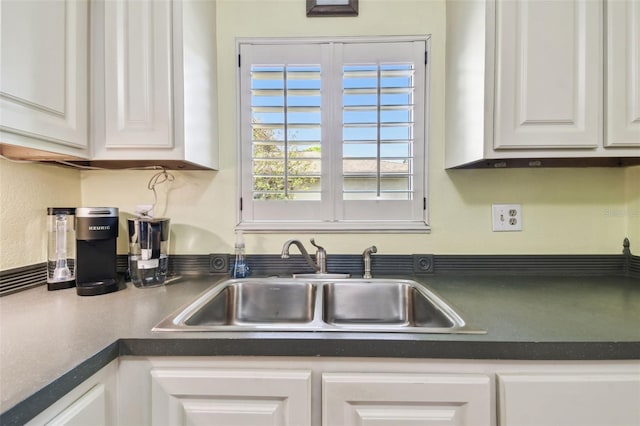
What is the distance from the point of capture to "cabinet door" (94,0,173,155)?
1071 mm

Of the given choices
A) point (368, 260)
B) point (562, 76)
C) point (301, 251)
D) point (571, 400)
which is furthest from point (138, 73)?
point (571, 400)

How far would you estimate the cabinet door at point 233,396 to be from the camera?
724 millimetres

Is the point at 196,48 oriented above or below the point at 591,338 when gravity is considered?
above

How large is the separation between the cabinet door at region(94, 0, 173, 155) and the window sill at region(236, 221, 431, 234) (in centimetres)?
53

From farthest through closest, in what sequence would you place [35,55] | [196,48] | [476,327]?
[196,48], [35,55], [476,327]

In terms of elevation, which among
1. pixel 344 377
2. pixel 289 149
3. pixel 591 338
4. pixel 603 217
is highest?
pixel 289 149

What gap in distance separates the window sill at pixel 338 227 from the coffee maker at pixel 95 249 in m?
0.51

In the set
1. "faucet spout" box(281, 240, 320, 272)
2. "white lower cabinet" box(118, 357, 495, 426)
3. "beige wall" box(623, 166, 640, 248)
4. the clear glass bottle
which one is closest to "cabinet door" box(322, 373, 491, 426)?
"white lower cabinet" box(118, 357, 495, 426)

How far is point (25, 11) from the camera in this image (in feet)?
2.84

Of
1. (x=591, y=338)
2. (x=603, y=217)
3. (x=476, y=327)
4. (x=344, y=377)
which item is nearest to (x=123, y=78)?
(x=344, y=377)

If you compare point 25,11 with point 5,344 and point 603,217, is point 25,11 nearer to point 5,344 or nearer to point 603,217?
point 5,344

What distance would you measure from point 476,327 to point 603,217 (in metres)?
1.12

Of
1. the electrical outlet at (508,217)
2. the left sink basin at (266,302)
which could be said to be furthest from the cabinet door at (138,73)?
the electrical outlet at (508,217)

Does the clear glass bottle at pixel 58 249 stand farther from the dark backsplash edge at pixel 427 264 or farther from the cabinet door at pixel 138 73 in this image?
the cabinet door at pixel 138 73
